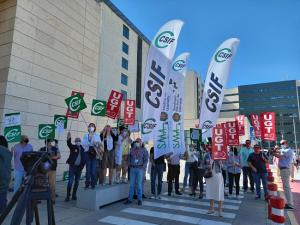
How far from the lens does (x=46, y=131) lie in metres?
9.33

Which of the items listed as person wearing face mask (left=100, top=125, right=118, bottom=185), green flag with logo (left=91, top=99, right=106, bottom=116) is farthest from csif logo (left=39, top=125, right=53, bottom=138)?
person wearing face mask (left=100, top=125, right=118, bottom=185)

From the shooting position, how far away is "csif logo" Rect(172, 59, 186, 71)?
10.9 meters

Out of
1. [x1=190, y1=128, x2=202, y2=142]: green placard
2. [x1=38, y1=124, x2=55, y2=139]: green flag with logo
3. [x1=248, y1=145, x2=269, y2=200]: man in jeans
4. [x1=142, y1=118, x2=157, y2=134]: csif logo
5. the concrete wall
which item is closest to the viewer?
[x1=142, y1=118, x2=157, y2=134]: csif logo

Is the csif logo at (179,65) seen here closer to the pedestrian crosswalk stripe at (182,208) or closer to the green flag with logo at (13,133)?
the pedestrian crosswalk stripe at (182,208)

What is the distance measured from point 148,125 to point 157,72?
1846 millimetres

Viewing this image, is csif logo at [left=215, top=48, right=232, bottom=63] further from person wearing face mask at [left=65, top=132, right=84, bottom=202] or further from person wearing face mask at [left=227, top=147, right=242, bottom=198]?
person wearing face mask at [left=65, top=132, right=84, bottom=202]

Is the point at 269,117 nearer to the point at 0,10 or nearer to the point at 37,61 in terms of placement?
the point at 37,61

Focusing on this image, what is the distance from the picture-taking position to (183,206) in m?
8.09

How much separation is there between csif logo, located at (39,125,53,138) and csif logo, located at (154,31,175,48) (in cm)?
485

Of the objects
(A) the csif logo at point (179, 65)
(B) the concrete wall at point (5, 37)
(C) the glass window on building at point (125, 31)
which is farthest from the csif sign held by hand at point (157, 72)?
(C) the glass window on building at point (125, 31)

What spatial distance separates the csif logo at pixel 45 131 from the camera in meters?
9.23

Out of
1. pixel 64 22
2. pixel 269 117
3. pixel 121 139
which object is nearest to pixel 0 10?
pixel 64 22

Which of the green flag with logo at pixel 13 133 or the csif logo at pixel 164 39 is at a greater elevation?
the csif logo at pixel 164 39

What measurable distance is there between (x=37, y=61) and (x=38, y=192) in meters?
9.98
